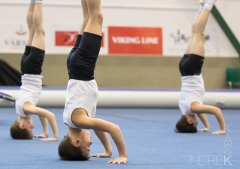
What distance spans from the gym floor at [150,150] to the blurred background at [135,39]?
14.7ft

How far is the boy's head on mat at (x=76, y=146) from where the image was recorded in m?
3.68

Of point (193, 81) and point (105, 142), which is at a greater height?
point (193, 81)

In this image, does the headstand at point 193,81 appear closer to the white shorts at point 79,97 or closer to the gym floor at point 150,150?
the gym floor at point 150,150

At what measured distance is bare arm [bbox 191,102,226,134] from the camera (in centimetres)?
579

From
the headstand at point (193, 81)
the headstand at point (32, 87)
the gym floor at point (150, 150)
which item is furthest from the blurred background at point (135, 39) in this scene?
the headstand at point (193, 81)

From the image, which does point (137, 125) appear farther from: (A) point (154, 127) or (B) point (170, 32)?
(B) point (170, 32)

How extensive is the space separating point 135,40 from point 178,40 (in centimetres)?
109

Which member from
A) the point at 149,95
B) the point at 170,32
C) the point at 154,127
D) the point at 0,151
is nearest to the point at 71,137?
the point at 0,151

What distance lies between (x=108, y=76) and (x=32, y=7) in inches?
245

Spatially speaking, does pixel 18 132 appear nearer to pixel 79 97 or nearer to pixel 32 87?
pixel 32 87

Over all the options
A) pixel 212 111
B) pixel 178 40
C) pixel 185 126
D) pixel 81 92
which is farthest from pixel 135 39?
pixel 81 92

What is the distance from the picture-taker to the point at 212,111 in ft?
19.0

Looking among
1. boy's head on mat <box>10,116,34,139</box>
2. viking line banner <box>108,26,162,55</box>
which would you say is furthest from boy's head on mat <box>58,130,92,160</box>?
viking line banner <box>108,26,162,55</box>

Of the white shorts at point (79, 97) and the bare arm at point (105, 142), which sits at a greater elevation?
the white shorts at point (79, 97)
